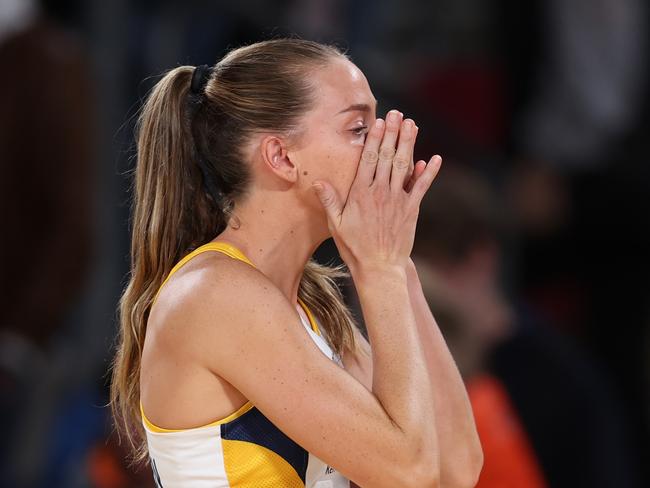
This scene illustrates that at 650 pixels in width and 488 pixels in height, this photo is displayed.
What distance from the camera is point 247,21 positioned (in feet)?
18.3

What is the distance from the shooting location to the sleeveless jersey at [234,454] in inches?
91.6

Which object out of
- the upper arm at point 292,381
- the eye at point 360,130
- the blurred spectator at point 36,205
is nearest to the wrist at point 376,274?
the upper arm at point 292,381

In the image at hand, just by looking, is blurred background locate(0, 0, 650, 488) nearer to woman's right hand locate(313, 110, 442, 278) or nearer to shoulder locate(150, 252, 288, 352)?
woman's right hand locate(313, 110, 442, 278)

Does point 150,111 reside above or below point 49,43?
above

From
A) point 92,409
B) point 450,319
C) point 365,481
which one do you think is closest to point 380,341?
Result: point 365,481

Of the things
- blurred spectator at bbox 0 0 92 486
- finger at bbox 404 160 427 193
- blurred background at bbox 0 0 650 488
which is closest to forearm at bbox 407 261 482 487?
finger at bbox 404 160 427 193

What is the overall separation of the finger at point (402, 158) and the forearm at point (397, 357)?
15 cm

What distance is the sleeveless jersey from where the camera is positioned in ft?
7.63

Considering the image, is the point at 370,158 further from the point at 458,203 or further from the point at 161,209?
the point at 458,203

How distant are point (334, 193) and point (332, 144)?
0.28ft

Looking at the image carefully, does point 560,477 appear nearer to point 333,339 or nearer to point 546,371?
point 546,371

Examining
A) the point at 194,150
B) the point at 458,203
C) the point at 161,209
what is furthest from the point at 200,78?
the point at 458,203

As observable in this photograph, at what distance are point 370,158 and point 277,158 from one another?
163mm

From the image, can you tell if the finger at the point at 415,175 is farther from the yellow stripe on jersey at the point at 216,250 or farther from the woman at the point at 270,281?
the yellow stripe on jersey at the point at 216,250
